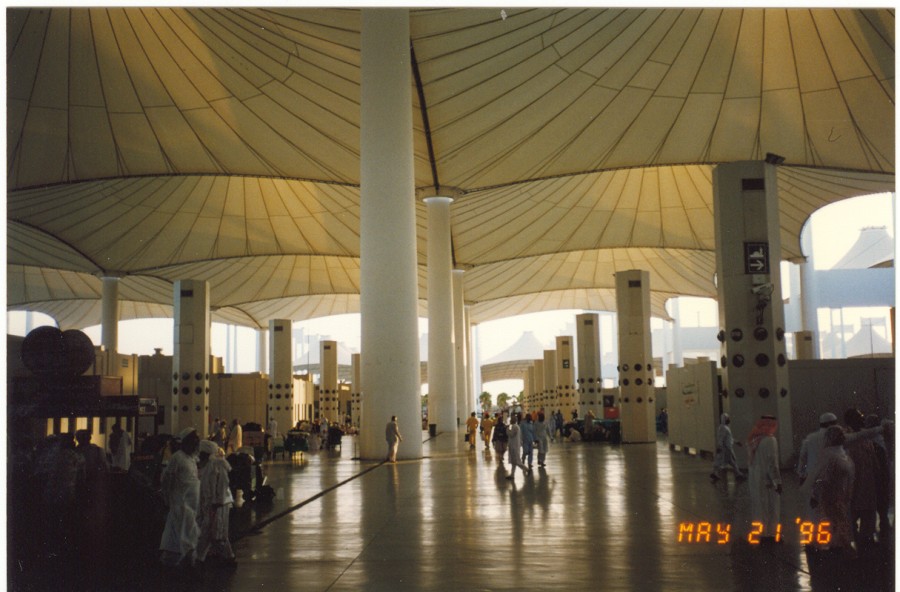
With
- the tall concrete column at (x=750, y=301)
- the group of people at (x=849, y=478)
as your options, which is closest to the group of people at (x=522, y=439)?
the tall concrete column at (x=750, y=301)

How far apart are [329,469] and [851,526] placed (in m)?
14.0

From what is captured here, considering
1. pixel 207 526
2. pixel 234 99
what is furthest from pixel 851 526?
pixel 234 99

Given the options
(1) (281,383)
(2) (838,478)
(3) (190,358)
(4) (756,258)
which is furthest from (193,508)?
(1) (281,383)

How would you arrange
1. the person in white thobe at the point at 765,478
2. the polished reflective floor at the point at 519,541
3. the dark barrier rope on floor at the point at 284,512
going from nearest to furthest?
the polished reflective floor at the point at 519,541 < the person in white thobe at the point at 765,478 < the dark barrier rope on floor at the point at 284,512

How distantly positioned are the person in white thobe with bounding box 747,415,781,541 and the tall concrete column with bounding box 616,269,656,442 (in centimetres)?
2106

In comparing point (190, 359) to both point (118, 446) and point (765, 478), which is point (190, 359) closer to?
point (118, 446)

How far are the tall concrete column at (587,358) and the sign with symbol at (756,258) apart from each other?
78.2ft

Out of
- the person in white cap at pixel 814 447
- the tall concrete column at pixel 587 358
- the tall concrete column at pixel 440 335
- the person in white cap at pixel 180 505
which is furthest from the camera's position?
the tall concrete column at pixel 587 358

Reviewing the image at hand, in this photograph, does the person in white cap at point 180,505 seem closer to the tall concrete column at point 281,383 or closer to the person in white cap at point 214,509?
the person in white cap at point 214,509

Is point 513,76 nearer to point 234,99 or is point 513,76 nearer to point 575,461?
point 234,99

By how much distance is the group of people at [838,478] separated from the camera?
8555 millimetres

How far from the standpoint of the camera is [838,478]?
856 centimetres

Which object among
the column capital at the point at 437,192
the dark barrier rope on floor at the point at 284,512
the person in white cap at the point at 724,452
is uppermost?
the column capital at the point at 437,192

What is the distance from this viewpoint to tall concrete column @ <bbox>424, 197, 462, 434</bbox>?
36.7m
